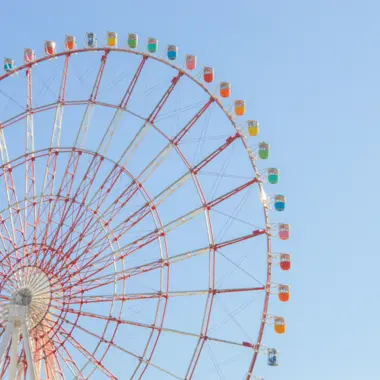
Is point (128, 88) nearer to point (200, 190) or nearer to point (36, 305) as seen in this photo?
point (200, 190)

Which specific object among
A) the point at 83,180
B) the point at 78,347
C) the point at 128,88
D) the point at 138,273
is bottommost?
the point at 78,347

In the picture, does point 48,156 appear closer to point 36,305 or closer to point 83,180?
point 83,180

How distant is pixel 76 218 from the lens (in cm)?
4372

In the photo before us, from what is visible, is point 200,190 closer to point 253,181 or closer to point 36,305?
point 253,181

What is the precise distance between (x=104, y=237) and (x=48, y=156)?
421 centimetres

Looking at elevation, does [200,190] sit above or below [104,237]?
above

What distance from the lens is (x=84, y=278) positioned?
42.7 metres

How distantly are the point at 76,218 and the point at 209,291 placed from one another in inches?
239

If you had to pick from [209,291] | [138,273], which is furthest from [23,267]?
[209,291]

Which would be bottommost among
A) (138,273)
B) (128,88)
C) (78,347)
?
(78,347)

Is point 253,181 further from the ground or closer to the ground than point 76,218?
further from the ground

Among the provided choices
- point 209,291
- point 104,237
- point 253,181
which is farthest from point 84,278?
point 253,181

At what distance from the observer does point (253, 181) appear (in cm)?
4428

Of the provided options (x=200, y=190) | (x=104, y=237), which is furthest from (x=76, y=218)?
(x=200, y=190)
